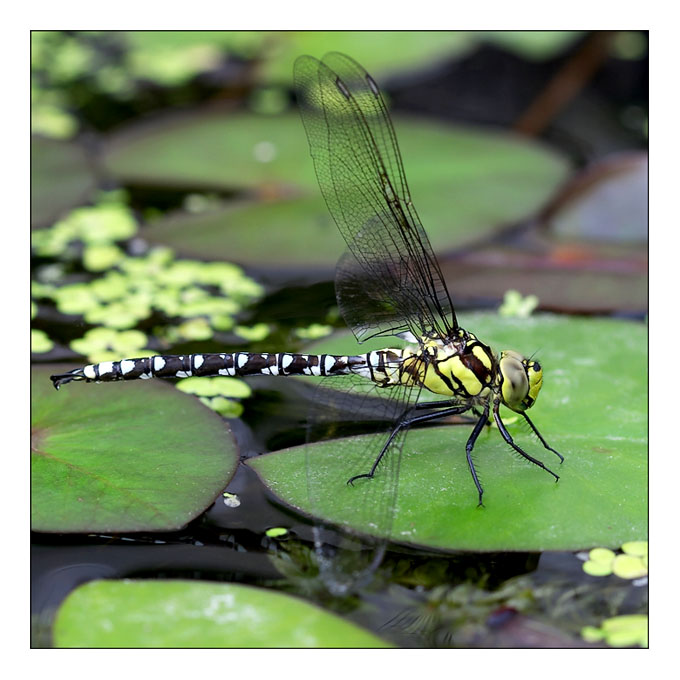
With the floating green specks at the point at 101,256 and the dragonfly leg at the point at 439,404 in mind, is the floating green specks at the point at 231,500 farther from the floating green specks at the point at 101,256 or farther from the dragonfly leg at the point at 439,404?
the floating green specks at the point at 101,256

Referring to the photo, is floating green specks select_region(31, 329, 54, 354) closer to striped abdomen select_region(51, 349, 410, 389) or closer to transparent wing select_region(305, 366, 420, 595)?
striped abdomen select_region(51, 349, 410, 389)

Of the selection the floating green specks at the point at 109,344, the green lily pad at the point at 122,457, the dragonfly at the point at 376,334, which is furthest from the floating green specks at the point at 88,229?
the dragonfly at the point at 376,334

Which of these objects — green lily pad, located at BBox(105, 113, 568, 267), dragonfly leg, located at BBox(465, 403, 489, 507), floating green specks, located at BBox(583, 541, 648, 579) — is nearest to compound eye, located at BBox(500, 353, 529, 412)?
dragonfly leg, located at BBox(465, 403, 489, 507)

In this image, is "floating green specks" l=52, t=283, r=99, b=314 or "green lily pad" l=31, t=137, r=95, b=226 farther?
"green lily pad" l=31, t=137, r=95, b=226

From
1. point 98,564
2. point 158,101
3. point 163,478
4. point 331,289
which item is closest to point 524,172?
point 331,289

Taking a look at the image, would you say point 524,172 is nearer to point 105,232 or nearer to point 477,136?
point 477,136

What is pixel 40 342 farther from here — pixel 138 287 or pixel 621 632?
pixel 621 632

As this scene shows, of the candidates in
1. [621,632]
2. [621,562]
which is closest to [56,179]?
[621,562]
